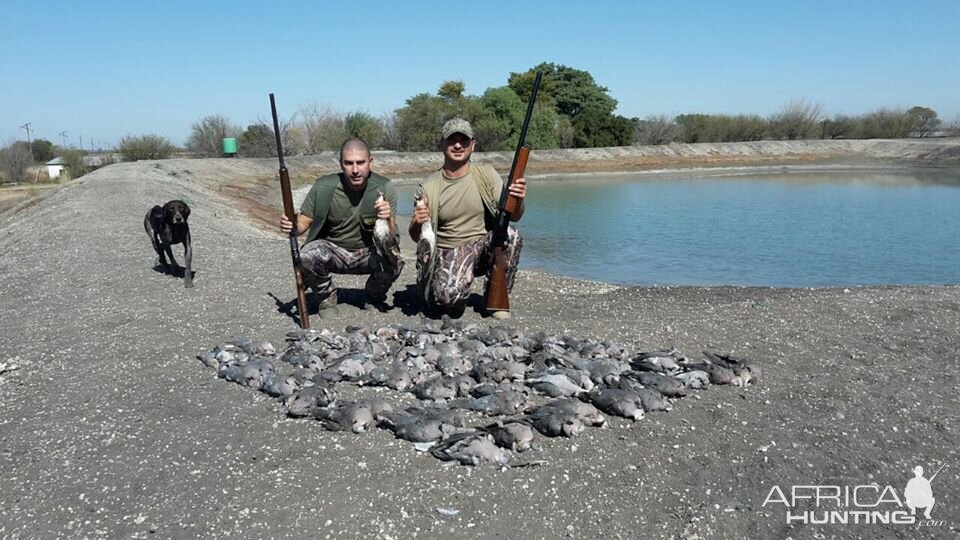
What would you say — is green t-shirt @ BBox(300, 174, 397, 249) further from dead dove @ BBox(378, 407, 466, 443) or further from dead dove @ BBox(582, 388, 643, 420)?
dead dove @ BBox(582, 388, 643, 420)

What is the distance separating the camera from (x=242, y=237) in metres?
13.9

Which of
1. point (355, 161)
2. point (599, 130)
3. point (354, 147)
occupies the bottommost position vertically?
point (355, 161)

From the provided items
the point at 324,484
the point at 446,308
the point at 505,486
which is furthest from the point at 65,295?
the point at 505,486

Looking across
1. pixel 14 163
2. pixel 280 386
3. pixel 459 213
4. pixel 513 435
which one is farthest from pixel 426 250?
pixel 14 163

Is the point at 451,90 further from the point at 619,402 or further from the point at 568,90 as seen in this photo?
the point at 619,402

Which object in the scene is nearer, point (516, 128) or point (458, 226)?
point (458, 226)

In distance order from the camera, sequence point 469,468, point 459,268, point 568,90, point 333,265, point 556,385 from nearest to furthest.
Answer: point 469,468
point 556,385
point 459,268
point 333,265
point 568,90

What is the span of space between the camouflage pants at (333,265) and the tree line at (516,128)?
1603 inches

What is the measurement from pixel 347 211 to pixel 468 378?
2646 mm

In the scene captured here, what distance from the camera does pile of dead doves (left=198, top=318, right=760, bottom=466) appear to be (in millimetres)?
4281

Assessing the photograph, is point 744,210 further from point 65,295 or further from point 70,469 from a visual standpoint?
point 70,469

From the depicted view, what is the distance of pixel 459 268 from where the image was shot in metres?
6.89

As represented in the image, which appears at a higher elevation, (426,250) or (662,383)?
(426,250)

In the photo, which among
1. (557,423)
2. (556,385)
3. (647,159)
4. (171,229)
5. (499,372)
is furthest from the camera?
(647,159)
